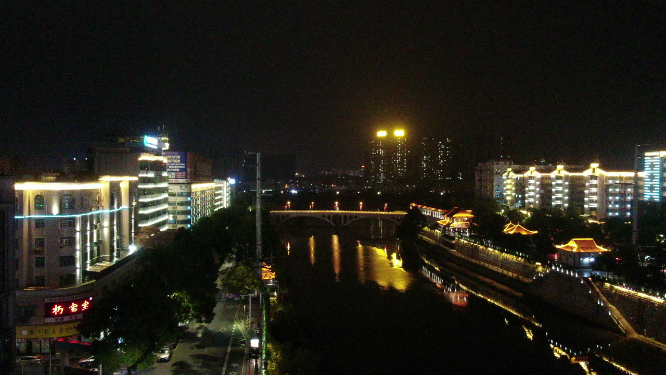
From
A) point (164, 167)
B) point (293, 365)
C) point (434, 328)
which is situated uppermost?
point (164, 167)

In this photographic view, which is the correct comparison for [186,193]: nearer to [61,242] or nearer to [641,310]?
[61,242]

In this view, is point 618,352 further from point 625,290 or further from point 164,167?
point 164,167

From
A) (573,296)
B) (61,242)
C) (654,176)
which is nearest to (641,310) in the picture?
(573,296)

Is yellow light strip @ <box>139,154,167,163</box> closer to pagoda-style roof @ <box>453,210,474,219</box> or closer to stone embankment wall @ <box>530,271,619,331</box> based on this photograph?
stone embankment wall @ <box>530,271,619,331</box>

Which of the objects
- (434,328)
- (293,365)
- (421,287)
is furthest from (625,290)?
(293,365)

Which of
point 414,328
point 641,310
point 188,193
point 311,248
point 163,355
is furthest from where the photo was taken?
point 311,248
